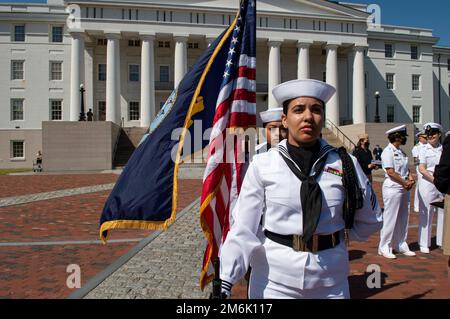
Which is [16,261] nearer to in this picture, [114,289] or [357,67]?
[114,289]

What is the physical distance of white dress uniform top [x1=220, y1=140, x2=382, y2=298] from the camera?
7.53 ft

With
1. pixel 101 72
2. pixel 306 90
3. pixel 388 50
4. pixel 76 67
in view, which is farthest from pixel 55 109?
pixel 306 90

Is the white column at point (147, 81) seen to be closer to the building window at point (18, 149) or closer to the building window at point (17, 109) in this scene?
the building window at point (18, 149)

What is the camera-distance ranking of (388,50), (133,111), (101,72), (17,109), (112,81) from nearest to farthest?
(112,81) → (17,109) → (101,72) → (133,111) → (388,50)

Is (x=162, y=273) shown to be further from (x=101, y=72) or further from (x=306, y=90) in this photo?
(x=101, y=72)

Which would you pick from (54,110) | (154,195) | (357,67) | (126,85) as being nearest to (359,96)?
(357,67)

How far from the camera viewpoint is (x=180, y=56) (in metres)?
38.5

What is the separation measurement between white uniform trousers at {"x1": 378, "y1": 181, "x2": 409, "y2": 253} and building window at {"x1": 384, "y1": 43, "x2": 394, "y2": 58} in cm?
4803

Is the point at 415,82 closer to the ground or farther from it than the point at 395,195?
farther from it

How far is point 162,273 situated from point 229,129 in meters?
2.66

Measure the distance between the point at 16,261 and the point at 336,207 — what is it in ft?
18.0

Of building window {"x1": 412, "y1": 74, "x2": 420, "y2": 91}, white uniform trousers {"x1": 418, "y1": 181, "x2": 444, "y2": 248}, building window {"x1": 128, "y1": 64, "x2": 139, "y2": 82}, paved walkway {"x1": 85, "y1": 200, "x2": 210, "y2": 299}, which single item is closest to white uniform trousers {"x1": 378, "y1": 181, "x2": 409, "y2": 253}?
white uniform trousers {"x1": 418, "y1": 181, "x2": 444, "y2": 248}

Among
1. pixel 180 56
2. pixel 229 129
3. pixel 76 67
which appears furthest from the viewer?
pixel 180 56

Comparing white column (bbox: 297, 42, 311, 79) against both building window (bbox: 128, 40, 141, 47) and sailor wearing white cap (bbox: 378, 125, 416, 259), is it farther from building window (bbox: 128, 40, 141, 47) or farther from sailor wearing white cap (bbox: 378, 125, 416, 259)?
sailor wearing white cap (bbox: 378, 125, 416, 259)
